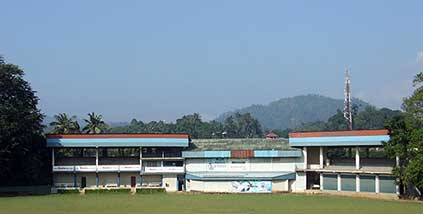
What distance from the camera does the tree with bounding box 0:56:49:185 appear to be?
52.5 metres

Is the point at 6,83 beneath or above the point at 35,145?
above

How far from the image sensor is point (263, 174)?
5875 centimetres

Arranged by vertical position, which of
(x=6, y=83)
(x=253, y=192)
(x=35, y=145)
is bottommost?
(x=253, y=192)

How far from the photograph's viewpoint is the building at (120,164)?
59812 millimetres

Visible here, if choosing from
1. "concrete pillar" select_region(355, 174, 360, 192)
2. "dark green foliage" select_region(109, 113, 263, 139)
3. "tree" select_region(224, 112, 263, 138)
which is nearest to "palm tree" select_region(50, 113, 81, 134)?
"concrete pillar" select_region(355, 174, 360, 192)

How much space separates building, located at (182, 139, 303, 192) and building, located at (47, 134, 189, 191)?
1.69 metres

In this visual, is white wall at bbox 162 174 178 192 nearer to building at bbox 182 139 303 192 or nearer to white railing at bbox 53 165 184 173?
white railing at bbox 53 165 184 173

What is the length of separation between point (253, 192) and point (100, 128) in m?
23.5

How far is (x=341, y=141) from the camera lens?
55.2 metres

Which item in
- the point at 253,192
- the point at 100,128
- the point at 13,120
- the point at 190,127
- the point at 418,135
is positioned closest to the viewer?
the point at 418,135

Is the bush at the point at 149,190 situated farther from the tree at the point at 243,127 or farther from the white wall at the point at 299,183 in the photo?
the tree at the point at 243,127

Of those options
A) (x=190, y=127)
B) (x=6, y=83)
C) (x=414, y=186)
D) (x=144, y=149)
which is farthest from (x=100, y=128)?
(x=190, y=127)

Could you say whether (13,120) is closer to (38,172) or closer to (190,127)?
(38,172)

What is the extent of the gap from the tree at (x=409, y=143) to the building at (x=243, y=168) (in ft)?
38.1
